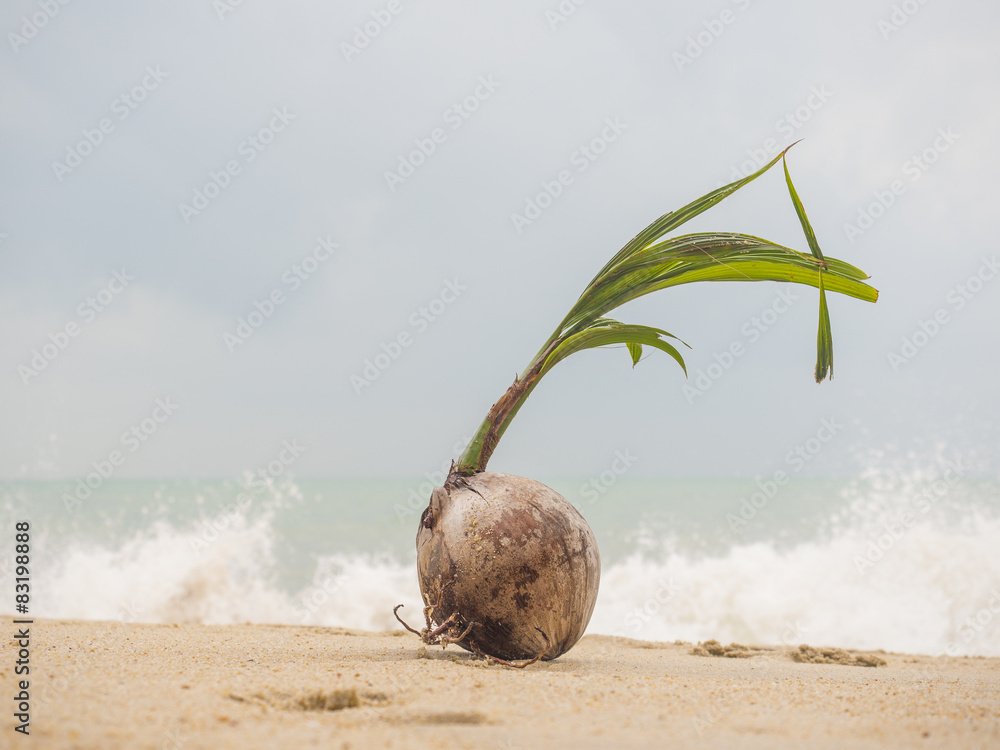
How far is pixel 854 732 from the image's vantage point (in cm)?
196

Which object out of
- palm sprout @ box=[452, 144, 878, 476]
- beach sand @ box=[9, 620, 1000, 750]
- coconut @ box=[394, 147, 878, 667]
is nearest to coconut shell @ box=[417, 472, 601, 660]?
coconut @ box=[394, 147, 878, 667]

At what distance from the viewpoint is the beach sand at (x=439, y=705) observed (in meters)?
1.78

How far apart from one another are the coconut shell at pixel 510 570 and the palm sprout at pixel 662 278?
41 cm

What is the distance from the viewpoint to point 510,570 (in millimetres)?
2957

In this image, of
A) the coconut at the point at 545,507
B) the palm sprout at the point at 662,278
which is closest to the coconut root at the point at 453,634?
the coconut at the point at 545,507

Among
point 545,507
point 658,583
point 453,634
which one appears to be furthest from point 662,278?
point 658,583

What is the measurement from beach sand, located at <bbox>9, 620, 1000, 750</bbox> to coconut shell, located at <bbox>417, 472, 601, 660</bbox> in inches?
6.7

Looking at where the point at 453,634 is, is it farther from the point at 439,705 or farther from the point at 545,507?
the point at 439,705

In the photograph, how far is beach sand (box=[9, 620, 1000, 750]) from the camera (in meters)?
1.78

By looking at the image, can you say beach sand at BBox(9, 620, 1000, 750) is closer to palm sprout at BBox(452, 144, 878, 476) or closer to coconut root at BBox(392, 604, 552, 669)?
coconut root at BBox(392, 604, 552, 669)

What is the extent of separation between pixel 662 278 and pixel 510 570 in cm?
174

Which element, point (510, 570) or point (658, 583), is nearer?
point (510, 570)

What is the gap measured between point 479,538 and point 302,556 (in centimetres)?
980

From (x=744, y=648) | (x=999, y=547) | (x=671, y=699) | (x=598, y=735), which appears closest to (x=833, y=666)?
(x=744, y=648)
